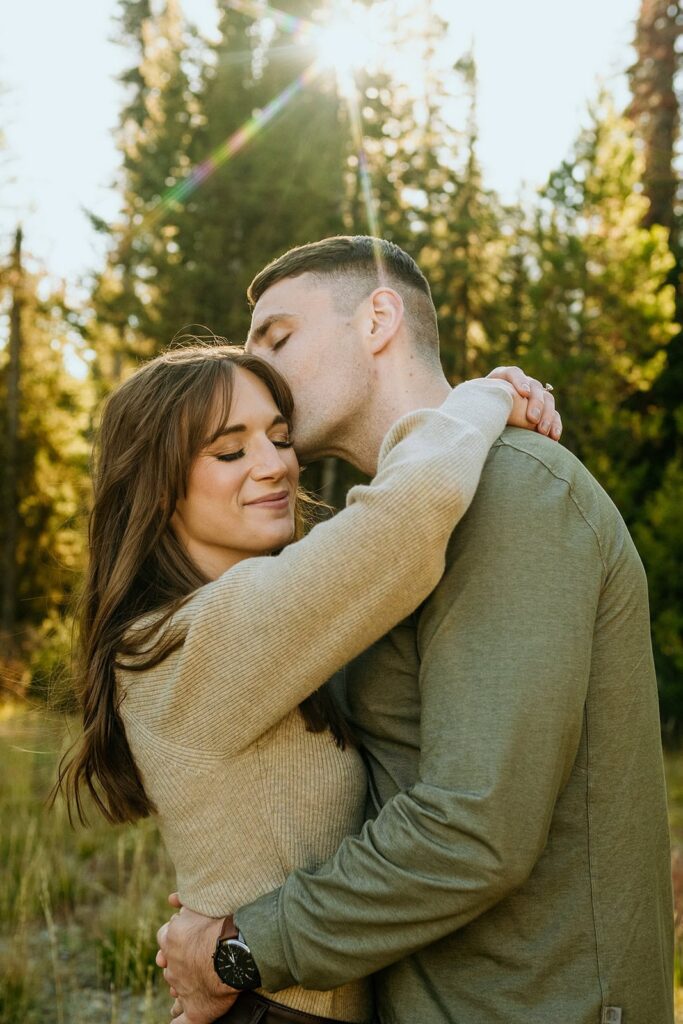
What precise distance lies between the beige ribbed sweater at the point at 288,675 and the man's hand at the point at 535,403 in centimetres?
9

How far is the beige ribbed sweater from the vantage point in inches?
70.1

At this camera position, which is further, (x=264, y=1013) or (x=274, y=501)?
(x=274, y=501)

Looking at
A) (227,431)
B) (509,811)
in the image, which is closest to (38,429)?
(227,431)

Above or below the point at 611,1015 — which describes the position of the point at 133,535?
above

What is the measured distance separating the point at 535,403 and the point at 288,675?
0.89 metres

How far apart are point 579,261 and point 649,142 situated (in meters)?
8.24

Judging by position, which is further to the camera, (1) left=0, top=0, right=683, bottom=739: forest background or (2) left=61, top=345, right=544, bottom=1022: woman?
(1) left=0, top=0, right=683, bottom=739: forest background

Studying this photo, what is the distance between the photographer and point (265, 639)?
6.00 ft

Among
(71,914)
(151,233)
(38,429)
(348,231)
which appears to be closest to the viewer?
(71,914)

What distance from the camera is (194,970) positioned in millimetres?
1991

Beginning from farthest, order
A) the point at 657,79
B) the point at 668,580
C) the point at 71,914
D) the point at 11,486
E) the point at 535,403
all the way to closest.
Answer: the point at 657,79, the point at 11,486, the point at 668,580, the point at 71,914, the point at 535,403

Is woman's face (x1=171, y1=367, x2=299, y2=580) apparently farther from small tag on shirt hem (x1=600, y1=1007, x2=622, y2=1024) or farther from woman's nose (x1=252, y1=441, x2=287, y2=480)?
small tag on shirt hem (x1=600, y1=1007, x2=622, y2=1024)

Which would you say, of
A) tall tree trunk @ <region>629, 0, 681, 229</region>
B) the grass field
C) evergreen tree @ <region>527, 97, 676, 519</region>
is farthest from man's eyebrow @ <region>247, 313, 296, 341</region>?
tall tree trunk @ <region>629, 0, 681, 229</region>

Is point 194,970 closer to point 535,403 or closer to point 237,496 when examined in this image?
point 237,496
